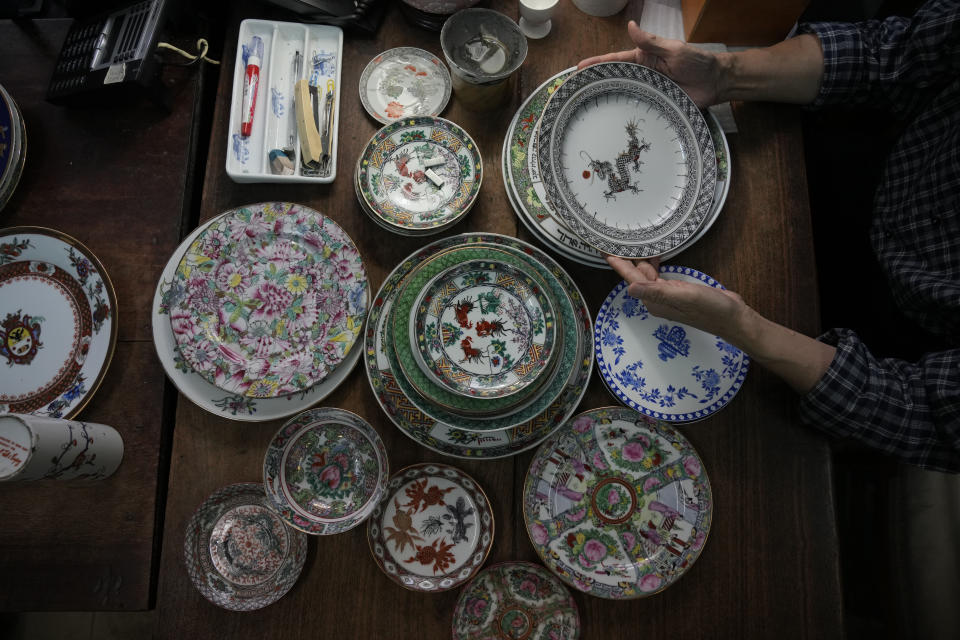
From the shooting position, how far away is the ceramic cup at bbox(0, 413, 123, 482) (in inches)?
37.9

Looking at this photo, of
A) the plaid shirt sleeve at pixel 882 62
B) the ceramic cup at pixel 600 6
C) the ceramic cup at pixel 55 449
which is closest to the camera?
the ceramic cup at pixel 55 449

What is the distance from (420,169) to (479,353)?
1.57ft

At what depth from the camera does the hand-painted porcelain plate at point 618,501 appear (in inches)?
44.7

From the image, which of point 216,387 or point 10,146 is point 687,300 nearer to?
point 216,387

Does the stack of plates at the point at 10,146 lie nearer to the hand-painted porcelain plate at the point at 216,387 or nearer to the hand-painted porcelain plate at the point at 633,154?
the hand-painted porcelain plate at the point at 216,387

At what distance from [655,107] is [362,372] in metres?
0.88

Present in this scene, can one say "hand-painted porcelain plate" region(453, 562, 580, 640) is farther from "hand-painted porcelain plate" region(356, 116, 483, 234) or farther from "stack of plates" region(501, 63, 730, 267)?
"hand-painted porcelain plate" region(356, 116, 483, 234)

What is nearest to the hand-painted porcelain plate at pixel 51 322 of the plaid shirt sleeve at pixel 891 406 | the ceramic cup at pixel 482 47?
the ceramic cup at pixel 482 47

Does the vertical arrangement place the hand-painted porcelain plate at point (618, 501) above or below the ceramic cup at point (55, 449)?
above

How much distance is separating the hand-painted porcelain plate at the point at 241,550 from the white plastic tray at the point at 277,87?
28.5 inches

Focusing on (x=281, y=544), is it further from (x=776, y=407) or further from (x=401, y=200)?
(x=776, y=407)

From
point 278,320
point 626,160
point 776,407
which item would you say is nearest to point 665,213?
point 626,160

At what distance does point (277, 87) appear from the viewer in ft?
4.23

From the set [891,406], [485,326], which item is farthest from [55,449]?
[891,406]
